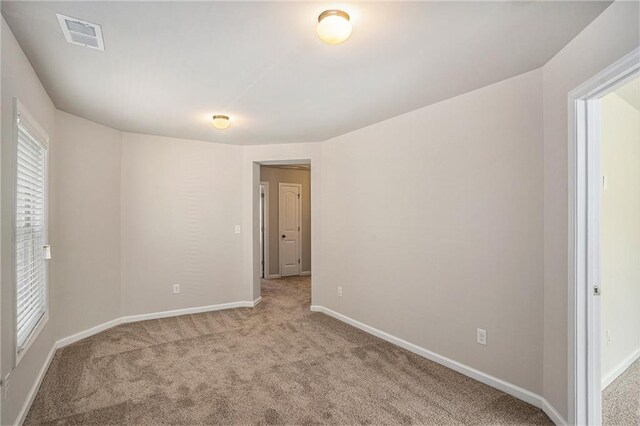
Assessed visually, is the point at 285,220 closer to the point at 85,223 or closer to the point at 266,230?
the point at 266,230

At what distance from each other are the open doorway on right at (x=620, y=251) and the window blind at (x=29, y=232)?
411cm

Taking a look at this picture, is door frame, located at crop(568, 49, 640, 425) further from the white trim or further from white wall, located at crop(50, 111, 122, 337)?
the white trim

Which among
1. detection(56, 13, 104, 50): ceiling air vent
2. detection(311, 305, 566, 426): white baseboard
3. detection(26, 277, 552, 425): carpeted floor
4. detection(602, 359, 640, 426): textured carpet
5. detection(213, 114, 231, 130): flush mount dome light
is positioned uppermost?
detection(56, 13, 104, 50): ceiling air vent

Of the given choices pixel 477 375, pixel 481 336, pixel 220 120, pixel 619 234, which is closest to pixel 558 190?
pixel 619 234

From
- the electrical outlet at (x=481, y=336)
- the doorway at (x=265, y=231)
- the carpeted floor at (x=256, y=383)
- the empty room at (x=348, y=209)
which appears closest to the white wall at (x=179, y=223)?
the empty room at (x=348, y=209)

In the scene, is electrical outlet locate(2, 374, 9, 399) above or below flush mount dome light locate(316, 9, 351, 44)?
below

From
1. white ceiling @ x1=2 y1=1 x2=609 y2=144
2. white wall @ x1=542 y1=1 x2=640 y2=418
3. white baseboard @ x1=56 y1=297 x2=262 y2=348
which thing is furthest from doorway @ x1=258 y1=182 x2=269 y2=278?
white wall @ x1=542 y1=1 x2=640 y2=418

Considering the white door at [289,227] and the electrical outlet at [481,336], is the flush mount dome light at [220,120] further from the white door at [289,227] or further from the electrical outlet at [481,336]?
the white door at [289,227]

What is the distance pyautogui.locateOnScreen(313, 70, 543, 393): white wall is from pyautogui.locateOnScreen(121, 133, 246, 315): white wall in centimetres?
181

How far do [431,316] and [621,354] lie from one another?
162 centimetres

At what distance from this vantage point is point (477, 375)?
2795 millimetres

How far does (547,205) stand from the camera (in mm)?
2334

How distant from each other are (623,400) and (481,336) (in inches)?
41.2

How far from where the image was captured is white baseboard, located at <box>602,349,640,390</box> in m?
2.79
